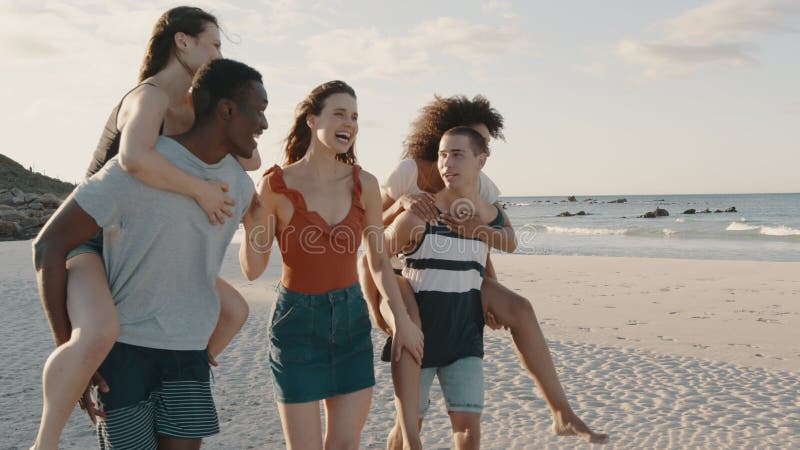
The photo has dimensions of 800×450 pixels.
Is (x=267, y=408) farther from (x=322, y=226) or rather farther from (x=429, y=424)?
(x=322, y=226)

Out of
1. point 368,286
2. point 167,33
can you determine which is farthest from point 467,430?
point 167,33

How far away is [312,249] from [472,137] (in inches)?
50.8

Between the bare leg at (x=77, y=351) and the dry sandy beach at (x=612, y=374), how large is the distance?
3383mm

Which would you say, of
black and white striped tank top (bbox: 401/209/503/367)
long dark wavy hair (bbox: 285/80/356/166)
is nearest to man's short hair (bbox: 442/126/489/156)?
black and white striped tank top (bbox: 401/209/503/367)

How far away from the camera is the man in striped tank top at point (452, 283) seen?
4.09 metres

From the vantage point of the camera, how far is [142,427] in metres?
2.62

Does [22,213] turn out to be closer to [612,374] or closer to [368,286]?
[612,374]

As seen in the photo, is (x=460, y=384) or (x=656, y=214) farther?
(x=656, y=214)

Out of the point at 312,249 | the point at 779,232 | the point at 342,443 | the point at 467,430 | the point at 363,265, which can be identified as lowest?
the point at 779,232

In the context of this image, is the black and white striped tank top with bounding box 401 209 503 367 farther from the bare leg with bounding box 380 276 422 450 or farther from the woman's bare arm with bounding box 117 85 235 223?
the woman's bare arm with bounding box 117 85 235 223

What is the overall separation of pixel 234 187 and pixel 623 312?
412 inches

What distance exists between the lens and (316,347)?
346 cm

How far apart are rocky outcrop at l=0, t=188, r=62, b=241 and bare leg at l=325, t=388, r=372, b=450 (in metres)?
30.3

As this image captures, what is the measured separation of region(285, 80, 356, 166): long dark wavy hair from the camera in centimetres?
368
